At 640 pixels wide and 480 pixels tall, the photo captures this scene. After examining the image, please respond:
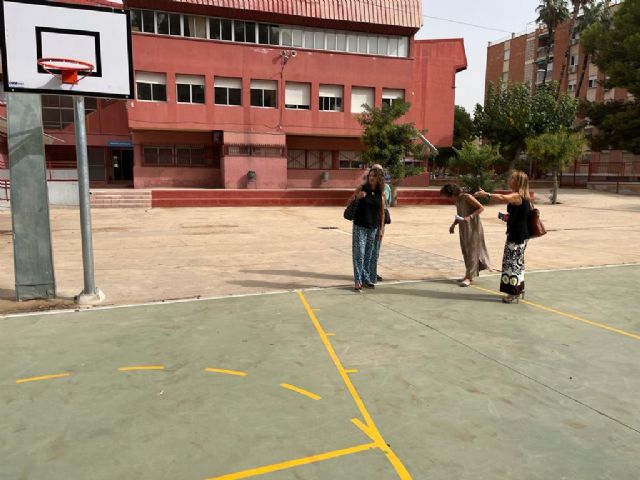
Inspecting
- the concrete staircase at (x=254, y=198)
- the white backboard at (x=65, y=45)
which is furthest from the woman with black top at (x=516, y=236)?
the concrete staircase at (x=254, y=198)

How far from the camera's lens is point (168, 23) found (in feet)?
93.2

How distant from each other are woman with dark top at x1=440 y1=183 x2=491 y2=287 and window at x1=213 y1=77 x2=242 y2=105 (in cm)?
2550

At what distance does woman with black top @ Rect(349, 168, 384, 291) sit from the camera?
22.4ft

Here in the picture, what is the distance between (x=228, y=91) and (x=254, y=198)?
8.90 meters

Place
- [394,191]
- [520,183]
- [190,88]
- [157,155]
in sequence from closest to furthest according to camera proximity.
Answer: [520,183] → [394,191] → [190,88] → [157,155]

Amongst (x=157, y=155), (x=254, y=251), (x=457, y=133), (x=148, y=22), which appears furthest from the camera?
(x=457, y=133)

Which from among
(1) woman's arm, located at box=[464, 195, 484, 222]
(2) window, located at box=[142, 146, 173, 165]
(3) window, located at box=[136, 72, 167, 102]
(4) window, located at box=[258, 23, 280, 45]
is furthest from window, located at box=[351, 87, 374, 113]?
(1) woman's arm, located at box=[464, 195, 484, 222]

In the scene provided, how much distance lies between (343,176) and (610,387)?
31.6 meters

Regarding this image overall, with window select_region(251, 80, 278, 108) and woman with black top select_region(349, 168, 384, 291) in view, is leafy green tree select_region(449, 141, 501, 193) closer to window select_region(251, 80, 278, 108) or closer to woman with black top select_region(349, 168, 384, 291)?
window select_region(251, 80, 278, 108)

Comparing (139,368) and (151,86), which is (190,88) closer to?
(151,86)

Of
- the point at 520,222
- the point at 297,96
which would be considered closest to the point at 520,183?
the point at 520,222

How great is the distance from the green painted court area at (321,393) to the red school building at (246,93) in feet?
A: 84.5

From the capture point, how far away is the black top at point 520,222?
6199 millimetres

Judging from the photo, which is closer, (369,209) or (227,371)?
(227,371)
